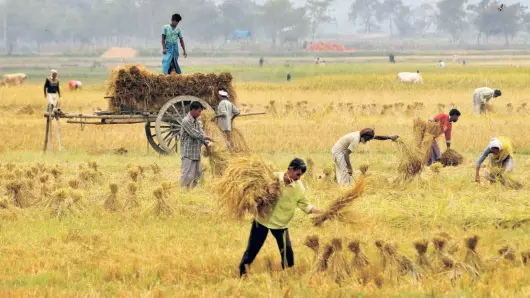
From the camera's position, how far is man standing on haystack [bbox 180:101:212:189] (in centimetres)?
1279

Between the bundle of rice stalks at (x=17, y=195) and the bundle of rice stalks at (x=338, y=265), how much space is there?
532cm

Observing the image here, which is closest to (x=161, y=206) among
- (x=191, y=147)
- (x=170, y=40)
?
(x=191, y=147)

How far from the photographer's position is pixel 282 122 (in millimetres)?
23891

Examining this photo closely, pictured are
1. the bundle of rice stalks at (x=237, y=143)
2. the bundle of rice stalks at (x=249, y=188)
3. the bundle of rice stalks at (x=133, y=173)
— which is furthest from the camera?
the bundle of rice stalks at (x=237, y=143)

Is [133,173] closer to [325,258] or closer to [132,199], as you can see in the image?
[132,199]

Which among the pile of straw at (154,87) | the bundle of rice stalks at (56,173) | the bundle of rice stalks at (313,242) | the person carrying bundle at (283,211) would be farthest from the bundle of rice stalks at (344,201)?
the pile of straw at (154,87)

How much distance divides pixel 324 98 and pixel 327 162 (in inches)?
663

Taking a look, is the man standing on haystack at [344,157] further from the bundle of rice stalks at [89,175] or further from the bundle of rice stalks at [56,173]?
the bundle of rice stalks at [56,173]

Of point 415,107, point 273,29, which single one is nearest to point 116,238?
point 415,107

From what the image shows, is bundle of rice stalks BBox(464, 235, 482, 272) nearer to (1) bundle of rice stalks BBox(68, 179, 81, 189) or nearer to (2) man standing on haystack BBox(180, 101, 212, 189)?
(2) man standing on haystack BBox(180, 101, 212, 189)

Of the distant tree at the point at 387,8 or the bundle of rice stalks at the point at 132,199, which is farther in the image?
the distant tree at the point at 387,8

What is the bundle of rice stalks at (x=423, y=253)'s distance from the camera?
8484 millimetres

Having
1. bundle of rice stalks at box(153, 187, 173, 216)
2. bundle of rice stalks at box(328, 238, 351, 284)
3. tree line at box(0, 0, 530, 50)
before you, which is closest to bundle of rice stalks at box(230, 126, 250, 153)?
→ bundle of rice stalks at box(153, 187, 173, 216)

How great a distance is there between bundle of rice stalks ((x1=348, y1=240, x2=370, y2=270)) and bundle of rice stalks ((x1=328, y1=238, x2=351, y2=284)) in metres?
0.09
